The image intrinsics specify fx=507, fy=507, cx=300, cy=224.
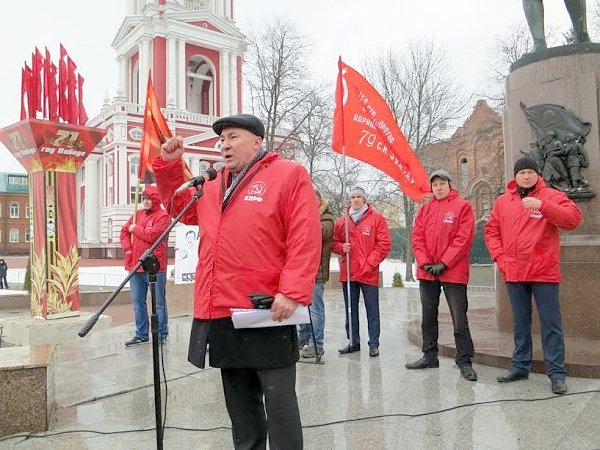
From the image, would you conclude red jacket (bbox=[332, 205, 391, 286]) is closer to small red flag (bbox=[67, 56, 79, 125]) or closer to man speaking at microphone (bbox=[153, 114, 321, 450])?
man speaking at microphone (bbox=[153, 114, 321, 450])

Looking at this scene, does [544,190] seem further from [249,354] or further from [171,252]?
[171,252]

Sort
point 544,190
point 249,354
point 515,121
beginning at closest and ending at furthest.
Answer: point 249,354, point 544,190, point 515,121

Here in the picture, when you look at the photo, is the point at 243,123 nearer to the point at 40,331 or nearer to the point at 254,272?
the point at 254,272

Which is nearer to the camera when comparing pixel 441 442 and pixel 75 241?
pixel 441 442

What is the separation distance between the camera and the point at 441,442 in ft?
11.2

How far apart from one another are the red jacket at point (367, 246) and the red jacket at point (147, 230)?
2.40 meters

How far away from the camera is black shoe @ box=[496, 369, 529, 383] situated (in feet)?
15.6

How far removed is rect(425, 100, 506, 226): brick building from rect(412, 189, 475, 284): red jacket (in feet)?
70.3

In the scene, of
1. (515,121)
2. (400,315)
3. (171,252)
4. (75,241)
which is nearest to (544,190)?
(515,121)

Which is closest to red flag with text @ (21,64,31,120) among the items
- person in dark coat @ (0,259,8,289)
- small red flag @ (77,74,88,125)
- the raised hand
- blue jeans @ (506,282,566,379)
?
small red flag @ (77,74,88,125)

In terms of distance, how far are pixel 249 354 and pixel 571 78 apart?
595cm

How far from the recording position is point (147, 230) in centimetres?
684

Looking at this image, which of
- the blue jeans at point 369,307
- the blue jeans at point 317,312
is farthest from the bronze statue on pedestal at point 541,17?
the blue jeans at point 317,312

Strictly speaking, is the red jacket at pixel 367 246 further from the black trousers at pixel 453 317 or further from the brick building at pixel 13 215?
the brick building at pixel 13 215
